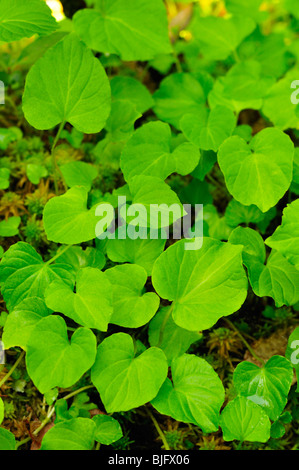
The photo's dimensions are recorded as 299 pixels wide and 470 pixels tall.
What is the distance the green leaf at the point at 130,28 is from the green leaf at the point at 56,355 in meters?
0.92

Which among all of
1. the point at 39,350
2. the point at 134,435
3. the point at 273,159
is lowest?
the point at 134,435

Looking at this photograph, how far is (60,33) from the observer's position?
1.56 meters

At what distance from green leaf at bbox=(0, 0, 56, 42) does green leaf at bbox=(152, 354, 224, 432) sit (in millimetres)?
1005

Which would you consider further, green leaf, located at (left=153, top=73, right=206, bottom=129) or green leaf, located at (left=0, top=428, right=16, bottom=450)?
green leaf, located at (left=153, top=73, right=206, bottom=129)

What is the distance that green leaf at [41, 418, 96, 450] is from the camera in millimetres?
1046

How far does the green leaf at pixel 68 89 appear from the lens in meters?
1.25

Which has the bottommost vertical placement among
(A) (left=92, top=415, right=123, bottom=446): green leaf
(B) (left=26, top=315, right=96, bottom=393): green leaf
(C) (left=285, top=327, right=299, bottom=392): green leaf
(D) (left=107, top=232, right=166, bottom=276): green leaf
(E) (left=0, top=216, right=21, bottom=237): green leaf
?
(A) (left=92, top=415, right=123, bottom=446): green leaf

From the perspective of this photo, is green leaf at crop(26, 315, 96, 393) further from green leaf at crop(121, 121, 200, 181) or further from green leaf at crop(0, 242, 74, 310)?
green leaf at crop(121, 121, 200, 181)

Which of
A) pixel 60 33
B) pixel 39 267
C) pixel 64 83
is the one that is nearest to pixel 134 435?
pixel 39 267

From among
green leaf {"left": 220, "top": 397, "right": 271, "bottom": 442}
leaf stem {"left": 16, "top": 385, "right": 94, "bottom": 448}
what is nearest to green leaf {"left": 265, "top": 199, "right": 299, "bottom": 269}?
green leaf {"left": 220, "top": 397, "right": 271, "bottom": 442}

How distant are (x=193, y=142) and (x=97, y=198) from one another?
1.18 ft

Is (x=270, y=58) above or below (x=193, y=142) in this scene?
above

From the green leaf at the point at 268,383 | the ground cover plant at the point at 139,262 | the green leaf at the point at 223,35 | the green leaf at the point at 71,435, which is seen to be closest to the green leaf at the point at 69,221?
the ground cover plant at the point at 139,262

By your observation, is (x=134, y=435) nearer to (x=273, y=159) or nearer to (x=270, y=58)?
(x=273, y=159)
